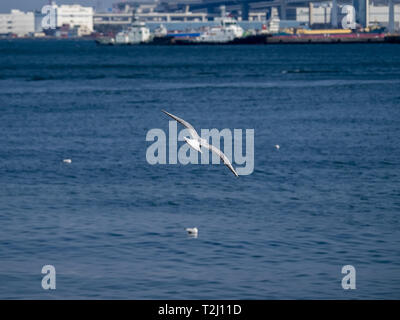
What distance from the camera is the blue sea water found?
20625mm

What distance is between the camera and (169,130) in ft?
155

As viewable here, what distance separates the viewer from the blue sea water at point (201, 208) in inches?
812

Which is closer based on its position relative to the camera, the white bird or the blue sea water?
the blue sea water

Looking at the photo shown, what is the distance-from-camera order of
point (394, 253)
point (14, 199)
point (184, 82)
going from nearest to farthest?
point (394, 253), point (14, 199), point (184, 82)

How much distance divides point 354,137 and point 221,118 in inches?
457

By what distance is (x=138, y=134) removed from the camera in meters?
45.5

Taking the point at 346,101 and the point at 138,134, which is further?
the point at 346,101

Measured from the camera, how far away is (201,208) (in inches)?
1075

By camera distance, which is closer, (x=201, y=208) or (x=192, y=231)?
(x=192, y=231)

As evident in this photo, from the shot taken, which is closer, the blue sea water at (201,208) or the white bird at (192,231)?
the blue sea water at (201,208)

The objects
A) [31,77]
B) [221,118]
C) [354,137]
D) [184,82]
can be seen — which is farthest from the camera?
[31,77]

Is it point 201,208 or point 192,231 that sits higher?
point 201,208
